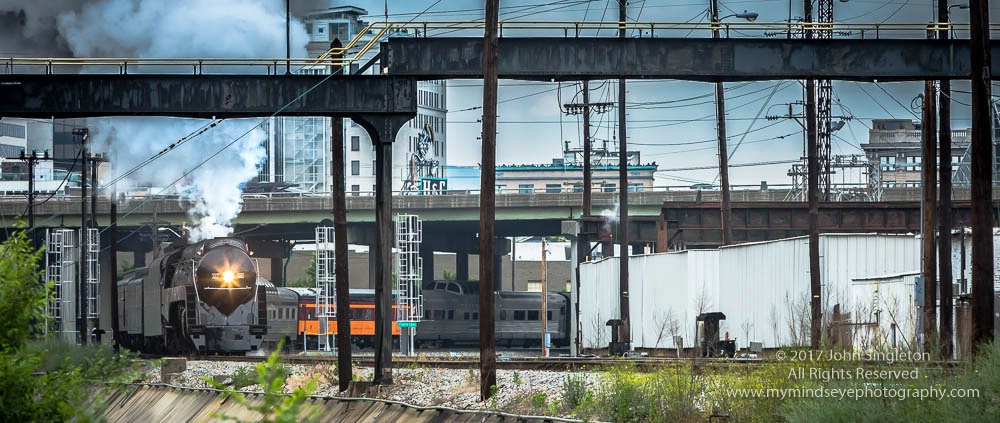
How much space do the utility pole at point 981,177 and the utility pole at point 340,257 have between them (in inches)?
486

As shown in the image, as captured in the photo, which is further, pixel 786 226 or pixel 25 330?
pixel 786 226

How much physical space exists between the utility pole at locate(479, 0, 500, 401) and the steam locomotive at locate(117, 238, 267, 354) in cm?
2034

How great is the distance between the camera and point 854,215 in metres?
53.4

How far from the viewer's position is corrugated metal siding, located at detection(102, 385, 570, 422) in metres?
18.8

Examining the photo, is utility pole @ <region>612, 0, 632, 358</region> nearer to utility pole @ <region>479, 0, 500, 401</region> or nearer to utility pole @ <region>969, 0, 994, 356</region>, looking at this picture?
utility pole @ <region>479, 0, 500, 401</region>

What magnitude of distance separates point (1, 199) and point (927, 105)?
69.5 m

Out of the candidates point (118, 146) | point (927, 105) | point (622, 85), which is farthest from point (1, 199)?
point (927, 105)

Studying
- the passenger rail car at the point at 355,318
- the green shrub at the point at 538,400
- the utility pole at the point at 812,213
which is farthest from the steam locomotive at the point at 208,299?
the green shrub at the point at 538,400

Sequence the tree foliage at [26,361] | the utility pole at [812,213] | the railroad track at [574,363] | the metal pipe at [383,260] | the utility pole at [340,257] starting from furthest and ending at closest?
the utility pole at [812,213] < the utility pole at [340,257] < the metal pipe at [383,260] < the railroad track at [574,363] < the tree foliage at [26,361]

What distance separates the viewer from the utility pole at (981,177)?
2148cm

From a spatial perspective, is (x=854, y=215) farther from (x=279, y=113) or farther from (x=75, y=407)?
(x=75, y=407)

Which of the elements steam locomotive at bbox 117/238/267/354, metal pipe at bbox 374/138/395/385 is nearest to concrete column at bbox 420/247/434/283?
steam locomotive at bbox 117/238/267/354

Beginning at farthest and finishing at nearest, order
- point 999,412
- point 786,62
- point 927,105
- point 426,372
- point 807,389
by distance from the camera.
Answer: point 927,105
point 426,372
point 786,62
point 807,389
point 999,412

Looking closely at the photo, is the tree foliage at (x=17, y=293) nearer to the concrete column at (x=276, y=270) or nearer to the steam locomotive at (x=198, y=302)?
the steam locomotive at (x=198, y=302)
